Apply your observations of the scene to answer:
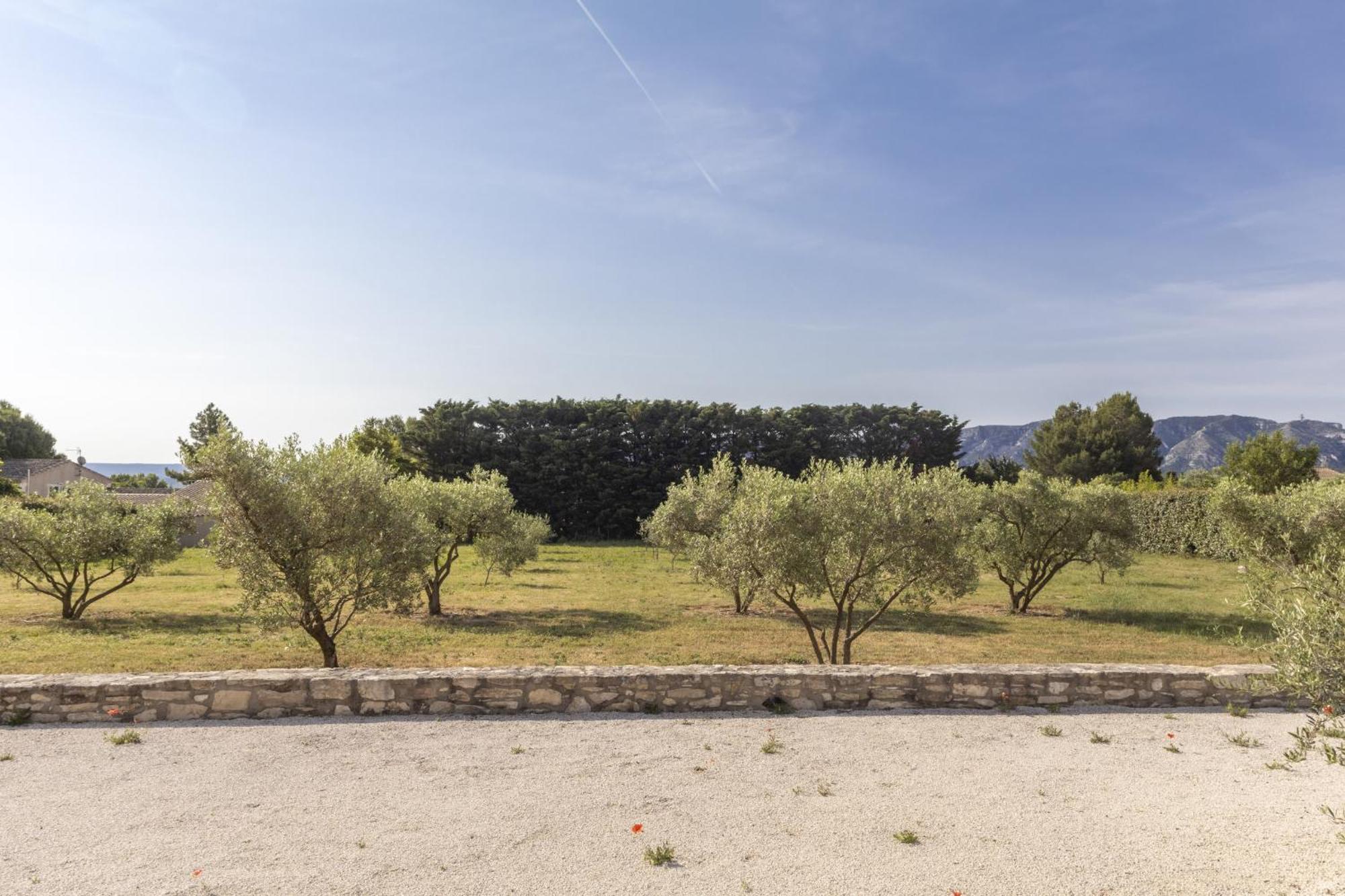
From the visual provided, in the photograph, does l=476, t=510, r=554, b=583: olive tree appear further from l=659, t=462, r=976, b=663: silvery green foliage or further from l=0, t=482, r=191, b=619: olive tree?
l=659, t=462, r=976, b=663: silvery green foliage

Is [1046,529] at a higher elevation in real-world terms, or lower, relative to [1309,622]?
lower

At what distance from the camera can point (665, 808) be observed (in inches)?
295

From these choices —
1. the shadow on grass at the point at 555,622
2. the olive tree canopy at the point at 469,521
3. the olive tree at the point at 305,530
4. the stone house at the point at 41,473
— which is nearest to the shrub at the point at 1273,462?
the shadow on grass at the point at 555,622

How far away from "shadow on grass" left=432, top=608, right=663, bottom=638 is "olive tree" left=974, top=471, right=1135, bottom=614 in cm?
1242

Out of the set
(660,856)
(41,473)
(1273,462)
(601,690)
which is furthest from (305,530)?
(41,473)

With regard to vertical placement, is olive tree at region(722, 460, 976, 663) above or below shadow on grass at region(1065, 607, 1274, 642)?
above

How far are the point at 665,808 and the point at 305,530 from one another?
10476mm

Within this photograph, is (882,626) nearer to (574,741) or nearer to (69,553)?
(574,741)

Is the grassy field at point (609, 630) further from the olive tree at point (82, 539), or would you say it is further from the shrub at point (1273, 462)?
the shrub at point (1273, 462)

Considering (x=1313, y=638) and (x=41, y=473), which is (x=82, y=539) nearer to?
(x=1313, y=638)

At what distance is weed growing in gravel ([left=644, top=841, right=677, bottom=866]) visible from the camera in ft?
21.0

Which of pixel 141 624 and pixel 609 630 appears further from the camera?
pixel 141 624

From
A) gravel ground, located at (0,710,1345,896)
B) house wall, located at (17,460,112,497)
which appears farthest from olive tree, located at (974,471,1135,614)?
house wall, located at (17,460,112,497)

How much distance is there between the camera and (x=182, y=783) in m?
8.03
